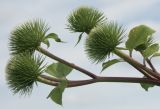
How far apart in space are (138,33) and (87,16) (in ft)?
2.76

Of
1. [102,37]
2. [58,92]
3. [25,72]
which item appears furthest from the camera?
[25,72]

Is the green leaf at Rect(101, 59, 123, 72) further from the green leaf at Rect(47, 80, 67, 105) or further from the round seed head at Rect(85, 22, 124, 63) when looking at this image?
the green leaf at Rect(47, 80, 67, 105)

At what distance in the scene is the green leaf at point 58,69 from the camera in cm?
359

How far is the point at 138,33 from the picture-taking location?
3.38m

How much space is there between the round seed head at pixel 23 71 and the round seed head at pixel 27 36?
0.24ft

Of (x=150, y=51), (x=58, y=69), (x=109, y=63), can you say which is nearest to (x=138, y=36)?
(x=150, y=51)

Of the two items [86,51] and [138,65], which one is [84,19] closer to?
[86,51]

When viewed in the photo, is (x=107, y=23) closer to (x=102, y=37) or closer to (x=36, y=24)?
(x=102, y=37)

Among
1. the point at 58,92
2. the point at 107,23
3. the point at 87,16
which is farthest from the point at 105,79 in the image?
the point at 87,16

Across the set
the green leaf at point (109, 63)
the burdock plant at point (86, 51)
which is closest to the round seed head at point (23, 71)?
the burdock plant at point (86, 51)

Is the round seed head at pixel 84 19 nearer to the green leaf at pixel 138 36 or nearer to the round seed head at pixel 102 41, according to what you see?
the round seed head at pixel 102 41

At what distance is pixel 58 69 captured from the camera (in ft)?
12.0

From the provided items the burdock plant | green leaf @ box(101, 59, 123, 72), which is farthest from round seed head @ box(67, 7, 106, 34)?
green leaf @ box(101, 59, 123, 72)

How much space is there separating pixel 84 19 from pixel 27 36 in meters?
0.59
